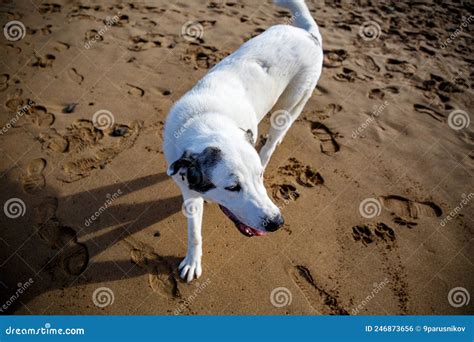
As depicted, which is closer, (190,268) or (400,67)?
(190,268)

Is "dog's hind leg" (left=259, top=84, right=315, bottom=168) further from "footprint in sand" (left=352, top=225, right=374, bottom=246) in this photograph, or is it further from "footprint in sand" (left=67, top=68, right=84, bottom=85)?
"footprint in sand" (left=67, top=68, right=84, bottom=85)

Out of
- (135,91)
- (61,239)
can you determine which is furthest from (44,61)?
(61,239)

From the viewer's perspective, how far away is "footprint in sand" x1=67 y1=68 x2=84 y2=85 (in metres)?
5.28

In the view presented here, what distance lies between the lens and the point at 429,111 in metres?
5.65

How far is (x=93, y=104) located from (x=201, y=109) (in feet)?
8.94

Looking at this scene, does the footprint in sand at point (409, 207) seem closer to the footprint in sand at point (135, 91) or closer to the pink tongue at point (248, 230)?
the pink tongue at point (248, 230)

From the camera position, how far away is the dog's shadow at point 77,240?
324 centimetres

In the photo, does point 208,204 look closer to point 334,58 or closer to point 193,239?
point 193,239

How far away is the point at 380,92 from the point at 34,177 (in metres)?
5.94

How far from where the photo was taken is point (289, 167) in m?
4.47

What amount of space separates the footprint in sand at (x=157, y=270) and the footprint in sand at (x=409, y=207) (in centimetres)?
296

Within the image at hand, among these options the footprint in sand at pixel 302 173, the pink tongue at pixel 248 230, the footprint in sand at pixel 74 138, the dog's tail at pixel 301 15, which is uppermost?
the dog's tail at pixel 301 15

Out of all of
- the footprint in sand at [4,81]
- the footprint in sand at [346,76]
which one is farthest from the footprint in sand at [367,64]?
the footprint in sand at [4,81]

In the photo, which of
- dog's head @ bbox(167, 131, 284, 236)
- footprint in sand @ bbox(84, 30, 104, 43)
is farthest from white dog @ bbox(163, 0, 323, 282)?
footprint in sand @ bbox(84, 30, 104, 43)
